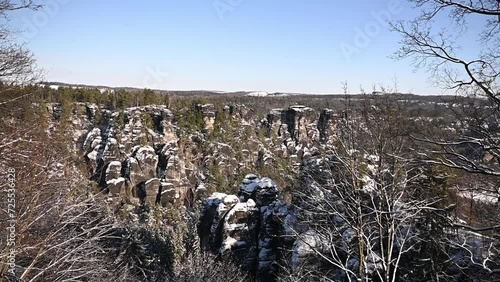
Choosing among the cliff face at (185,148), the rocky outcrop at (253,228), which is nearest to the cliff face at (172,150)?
the cliff face at (185,148)

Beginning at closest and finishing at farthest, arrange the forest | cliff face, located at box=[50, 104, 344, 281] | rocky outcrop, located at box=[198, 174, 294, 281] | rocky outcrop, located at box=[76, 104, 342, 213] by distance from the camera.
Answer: the forest < rocky outcrop, located at box=[198, 174, 294, 281] < cliff face, located at box=[50, 104, 344, 281] < rocky outcrop, located at box=[76, 104, 342, 213]

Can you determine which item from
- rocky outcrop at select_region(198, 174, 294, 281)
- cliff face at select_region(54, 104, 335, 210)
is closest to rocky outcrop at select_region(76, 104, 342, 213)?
cliff face at select_region(54, 104, 335, 210)

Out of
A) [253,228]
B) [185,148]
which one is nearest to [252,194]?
[253,228]

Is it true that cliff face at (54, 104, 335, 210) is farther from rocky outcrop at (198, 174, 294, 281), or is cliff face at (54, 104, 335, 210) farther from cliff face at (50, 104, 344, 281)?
rocky outcrop at (198, 174, 294, 281)

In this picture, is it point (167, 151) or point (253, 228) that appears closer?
point (253, 228)

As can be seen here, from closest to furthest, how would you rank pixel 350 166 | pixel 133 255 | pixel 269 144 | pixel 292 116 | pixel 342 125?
1. pixel 350 166
2. pixel 342 125
3. pixel 133 255
4. pixel 269 144
5. pixel 292 116

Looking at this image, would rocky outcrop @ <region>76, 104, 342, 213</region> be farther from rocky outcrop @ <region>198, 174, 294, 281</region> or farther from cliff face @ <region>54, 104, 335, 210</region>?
rocky outcrop @ <region>198, 174, 294, 281</region>

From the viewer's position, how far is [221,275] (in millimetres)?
16891

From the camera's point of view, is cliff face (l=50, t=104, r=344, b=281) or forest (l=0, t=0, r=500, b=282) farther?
cliff face (l=50, t=104, r=344, b=281)

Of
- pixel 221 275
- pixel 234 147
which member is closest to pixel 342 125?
pixel 221 275

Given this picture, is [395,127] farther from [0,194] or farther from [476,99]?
[0,194]

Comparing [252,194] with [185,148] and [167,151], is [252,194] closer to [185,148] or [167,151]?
[167,151]

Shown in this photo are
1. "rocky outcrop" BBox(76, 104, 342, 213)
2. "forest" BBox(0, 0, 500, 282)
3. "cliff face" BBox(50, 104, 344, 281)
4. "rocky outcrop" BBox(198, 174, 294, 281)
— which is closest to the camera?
"forest" BBox(0, 0, 500, 282)

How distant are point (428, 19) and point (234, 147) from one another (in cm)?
7680
